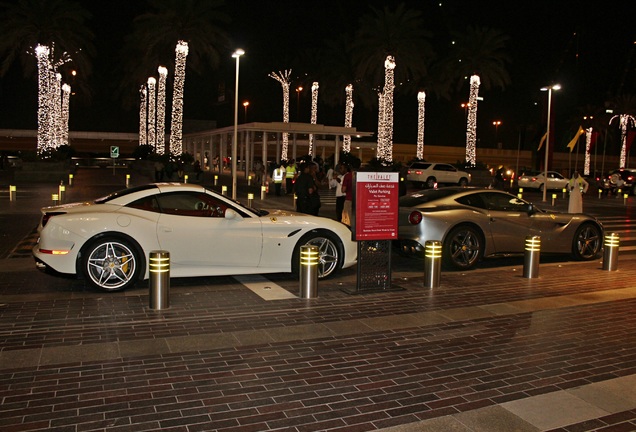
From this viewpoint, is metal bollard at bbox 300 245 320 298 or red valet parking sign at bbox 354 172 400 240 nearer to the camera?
metal bollard at bbox 300 245 320 298

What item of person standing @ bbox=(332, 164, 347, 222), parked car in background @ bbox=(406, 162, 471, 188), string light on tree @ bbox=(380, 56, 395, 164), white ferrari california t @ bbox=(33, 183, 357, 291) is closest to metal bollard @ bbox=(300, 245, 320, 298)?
white ferrari california t @ bbox=(33, 183, 357, 291)

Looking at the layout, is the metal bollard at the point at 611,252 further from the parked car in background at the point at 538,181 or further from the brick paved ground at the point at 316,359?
the parked car in background at the point at 538,181

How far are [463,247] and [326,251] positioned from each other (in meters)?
2.82

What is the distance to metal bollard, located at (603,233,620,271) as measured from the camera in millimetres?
11617

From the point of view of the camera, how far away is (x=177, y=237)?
9102 mm

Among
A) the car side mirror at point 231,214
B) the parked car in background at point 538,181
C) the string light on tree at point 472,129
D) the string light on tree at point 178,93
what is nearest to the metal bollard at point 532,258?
the car side mirror at point 231,214

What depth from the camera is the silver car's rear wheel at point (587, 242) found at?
12.9 metres

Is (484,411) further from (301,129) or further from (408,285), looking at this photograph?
(301,129)

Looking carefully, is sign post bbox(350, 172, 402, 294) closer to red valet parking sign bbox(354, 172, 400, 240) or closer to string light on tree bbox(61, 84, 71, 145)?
red valet parking sign bbox(354, 172, 400, 240)

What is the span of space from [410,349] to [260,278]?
13.1ft

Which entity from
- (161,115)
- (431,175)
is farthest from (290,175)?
(161,115)

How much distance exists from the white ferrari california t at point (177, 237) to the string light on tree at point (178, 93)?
98.1ft

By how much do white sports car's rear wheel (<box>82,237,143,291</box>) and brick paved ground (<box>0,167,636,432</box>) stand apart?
20 cm

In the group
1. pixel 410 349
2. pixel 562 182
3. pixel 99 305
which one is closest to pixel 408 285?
pixel 410 349
